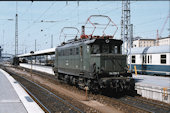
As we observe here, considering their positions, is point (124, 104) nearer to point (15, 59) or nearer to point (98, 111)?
point (98, 111)

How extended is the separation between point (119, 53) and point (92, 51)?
2158mm

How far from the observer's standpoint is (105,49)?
49.1ft

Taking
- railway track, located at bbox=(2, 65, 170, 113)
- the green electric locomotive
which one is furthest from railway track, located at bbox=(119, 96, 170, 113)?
the green electric locomotive

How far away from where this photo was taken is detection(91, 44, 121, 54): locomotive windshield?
48.1 feet

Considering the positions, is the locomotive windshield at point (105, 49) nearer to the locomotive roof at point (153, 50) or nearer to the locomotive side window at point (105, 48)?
the locomotive side window at point (105, 48)

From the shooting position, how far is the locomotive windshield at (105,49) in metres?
14.6

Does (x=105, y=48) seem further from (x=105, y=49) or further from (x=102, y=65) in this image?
(x=102, y=65)

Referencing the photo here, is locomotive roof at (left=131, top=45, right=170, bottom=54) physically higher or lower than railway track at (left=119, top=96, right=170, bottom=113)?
higher

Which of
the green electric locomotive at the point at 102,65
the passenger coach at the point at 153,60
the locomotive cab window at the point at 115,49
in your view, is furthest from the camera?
the passenger coach at the point at 153,60

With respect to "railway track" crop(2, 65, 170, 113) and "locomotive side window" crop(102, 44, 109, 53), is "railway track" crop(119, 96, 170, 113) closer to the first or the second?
"railway track" crop(2, 65, 170, 113)

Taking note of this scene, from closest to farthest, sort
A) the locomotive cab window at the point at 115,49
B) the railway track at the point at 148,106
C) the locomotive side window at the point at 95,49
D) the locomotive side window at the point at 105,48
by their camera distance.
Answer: the railway track at the point at 148,106 < the locomotive side window at the point at 95,49 < the locomotive side window at the point at 105,48 < the locomotive cab window at the point at 115,49

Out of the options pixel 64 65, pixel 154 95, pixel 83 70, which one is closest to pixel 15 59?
pixel 64 65

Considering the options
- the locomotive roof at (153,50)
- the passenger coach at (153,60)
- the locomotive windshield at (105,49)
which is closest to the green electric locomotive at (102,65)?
the locomotive windshield at (105,49)

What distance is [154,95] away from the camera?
A: 43.1ft
